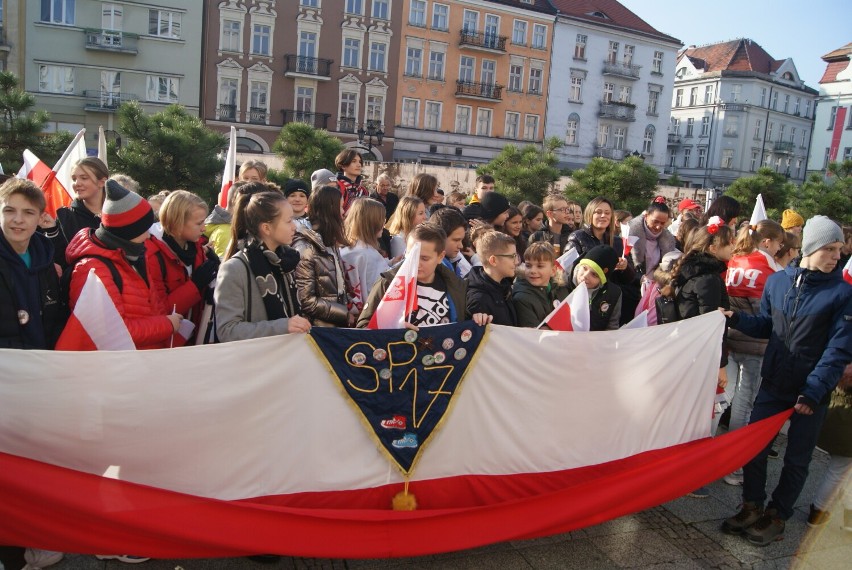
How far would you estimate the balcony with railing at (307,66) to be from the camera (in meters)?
41.3

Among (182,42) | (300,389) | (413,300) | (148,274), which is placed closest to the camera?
(300,389)

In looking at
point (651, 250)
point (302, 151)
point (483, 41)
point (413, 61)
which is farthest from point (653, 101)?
point (651, 250)

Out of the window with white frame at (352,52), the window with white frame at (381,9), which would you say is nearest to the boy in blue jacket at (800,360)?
the window with white frame at (352,52)

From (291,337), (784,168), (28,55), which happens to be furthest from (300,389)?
(784,168)

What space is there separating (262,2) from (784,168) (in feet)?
179

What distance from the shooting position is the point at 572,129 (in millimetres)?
51656

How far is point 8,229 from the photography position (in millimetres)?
3365

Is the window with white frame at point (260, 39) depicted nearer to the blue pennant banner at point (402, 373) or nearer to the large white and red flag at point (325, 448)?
the large white and red flag at point (325, 448)

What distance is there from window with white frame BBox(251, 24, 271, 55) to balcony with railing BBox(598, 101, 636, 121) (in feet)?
81.8

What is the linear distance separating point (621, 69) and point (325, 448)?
2124 inches

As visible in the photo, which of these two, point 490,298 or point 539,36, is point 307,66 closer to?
point 539,36

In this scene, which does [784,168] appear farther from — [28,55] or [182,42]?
[28,55]

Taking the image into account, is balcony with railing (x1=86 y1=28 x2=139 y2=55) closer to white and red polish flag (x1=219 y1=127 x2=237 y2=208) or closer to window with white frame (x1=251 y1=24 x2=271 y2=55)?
window with white frame (x1=251 y1=24 x2=271 y2=55)

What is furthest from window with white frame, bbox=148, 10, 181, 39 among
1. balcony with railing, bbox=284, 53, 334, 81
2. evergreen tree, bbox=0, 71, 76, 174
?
evergreen tree, bbox=0, 71, 76, 174
